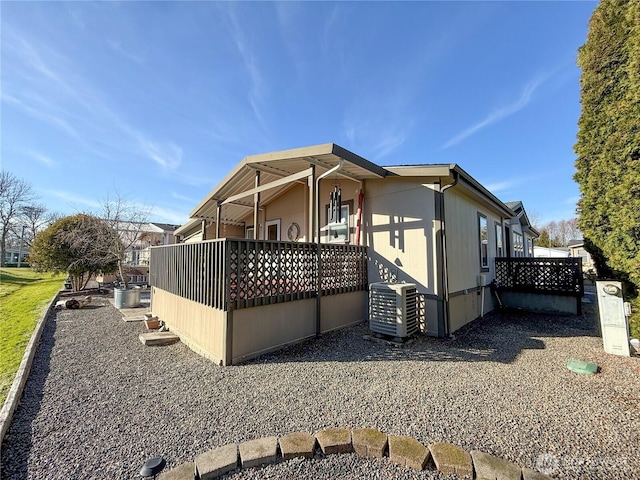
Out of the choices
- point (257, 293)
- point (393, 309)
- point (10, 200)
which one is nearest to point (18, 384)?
point (257, 293)

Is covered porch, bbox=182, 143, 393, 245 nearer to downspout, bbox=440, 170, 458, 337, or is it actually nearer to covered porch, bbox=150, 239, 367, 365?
covered porch, bbox=150, 239, 367, 365

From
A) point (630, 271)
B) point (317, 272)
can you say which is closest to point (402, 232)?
point (317, 272)

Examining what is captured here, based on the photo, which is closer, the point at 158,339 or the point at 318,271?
the point at 158,339

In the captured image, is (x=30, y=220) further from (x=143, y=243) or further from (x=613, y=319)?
(x=613, y=319)

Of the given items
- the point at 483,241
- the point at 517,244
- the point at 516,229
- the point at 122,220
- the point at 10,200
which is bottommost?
the point at 483,241

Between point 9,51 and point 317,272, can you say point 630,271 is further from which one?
point 9,51

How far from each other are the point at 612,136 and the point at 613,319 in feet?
10.0

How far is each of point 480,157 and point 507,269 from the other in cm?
730

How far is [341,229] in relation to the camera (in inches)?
275

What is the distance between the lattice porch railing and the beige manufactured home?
4.48 ft

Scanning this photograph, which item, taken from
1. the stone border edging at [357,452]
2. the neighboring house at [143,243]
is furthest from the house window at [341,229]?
the neighboring house at [143,243]

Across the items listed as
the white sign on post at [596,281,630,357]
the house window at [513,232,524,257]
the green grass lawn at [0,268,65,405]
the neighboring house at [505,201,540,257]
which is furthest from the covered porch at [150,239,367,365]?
the house window at [513,232,524,257]

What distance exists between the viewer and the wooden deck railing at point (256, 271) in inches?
169

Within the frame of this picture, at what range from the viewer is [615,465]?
2.06 meters
